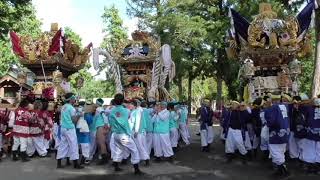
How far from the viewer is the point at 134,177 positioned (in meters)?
10.7

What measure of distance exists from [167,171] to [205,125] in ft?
13.6

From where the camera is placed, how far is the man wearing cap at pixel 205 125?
15273 millimetres

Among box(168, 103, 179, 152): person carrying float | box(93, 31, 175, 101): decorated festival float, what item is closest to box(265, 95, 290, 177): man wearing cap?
box(168, 103, 179, 152): person carrying float

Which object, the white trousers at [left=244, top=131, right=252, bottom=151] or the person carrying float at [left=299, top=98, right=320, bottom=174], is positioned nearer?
the person carrying float at [left=299, top=98, right=320, bottom=174]

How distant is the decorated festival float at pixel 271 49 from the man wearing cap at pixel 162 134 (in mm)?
4079

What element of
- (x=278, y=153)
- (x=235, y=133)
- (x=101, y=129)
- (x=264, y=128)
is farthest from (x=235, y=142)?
(x=101, y=129)

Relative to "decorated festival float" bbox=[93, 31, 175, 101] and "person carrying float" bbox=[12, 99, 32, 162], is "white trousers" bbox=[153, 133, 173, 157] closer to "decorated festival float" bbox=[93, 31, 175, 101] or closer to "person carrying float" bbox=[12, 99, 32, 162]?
"person carrying float" bbox=[12, 99, 32, 162]

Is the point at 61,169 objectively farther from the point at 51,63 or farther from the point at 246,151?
the point at 51,63

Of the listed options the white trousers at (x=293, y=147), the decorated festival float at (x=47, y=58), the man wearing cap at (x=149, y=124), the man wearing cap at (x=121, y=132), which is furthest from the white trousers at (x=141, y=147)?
the decorated festival float at (x=47, y=58)

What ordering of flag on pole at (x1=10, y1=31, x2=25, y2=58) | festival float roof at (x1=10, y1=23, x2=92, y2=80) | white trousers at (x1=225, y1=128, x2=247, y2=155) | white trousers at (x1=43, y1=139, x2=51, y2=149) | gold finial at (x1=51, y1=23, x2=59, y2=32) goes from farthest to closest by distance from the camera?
gold finial at (x1=51, y1=23, x2=59, y2=32), flag on pole at (x1=10, y1=31, x2=25, y2=58), festival float roof at (x1=10, y1=23, x2=92, y2=80), white trousers at (x1=43, y1=139, x2=51, y2=149), white trousers at (x1=225, y1=128, x2=247, y2=155)

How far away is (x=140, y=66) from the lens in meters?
20.2

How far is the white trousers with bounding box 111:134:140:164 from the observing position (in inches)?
424

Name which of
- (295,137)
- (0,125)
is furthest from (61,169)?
(295,137)

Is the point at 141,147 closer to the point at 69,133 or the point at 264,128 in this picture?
the point at 69,133
